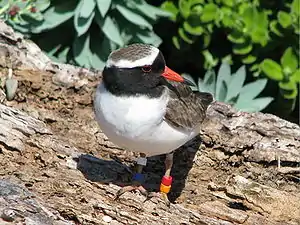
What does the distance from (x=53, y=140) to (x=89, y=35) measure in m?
2.12

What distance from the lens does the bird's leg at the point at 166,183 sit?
5918 mm

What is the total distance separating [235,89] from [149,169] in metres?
1.69

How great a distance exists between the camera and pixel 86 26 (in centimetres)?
785

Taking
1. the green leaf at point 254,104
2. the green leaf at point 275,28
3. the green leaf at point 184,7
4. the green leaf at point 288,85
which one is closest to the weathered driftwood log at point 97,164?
the green leaf at point 254,104

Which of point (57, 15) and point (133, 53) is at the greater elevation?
point (133, 53)

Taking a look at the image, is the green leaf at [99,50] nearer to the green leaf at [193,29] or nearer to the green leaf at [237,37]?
the green leaf at [193,29]

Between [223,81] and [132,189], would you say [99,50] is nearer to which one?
[223,81]

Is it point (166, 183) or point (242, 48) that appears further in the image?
point (242, 48)

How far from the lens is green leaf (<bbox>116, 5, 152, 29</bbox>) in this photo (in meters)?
7.96

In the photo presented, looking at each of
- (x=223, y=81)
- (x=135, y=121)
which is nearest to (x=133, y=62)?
(x=135, y=121)

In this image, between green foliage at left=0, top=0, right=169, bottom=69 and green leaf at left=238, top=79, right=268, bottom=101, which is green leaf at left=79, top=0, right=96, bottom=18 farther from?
green leaf at left=238, top=79, right=268, bottom=101

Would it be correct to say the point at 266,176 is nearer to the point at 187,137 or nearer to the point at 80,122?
the point at 187,137

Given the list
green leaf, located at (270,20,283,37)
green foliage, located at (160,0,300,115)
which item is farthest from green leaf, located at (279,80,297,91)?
green leaf, located at (270,20,283,37)

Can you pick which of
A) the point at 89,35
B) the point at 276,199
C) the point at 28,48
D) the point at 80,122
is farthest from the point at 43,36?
the point at 276,199
